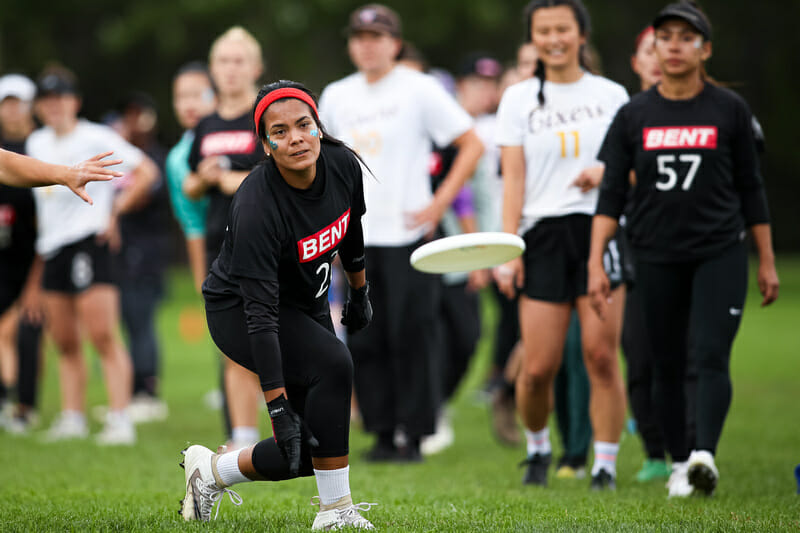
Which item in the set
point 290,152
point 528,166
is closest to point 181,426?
point 528,166

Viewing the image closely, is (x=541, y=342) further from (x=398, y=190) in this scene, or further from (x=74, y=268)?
(x=74, y=268)

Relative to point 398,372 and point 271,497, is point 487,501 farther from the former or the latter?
point 398,372

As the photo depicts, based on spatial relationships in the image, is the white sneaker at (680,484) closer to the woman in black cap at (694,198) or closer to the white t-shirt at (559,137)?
the woman in black cap at (694,198)

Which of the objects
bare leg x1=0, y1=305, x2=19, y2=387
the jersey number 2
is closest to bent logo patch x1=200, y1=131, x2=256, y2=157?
the jersey number 2

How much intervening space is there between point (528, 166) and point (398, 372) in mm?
2186

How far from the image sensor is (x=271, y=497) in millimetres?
5820

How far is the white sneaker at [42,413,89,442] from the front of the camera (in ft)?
29.0

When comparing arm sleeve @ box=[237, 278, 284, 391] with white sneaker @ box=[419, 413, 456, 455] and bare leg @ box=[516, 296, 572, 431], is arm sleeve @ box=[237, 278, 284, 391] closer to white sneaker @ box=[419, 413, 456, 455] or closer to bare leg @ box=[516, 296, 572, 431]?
bare leg @ box=[516, 296, 572, 431]

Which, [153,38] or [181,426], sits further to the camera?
[153,38]

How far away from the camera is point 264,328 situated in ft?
14.5

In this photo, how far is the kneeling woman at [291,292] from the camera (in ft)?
14.7

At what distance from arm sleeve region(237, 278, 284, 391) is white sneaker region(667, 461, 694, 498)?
2.42 metres

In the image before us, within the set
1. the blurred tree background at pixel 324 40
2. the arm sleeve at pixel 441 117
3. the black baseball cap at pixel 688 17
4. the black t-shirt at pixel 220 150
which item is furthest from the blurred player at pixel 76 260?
the blurred tree background at pixel 324 40

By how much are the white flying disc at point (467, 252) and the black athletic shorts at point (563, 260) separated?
372mm
